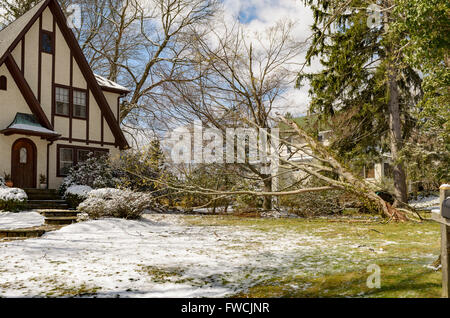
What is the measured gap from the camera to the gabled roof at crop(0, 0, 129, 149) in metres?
17.8

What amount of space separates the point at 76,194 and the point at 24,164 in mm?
3965

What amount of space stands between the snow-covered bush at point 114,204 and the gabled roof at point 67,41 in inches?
322

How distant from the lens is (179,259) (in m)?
6.08

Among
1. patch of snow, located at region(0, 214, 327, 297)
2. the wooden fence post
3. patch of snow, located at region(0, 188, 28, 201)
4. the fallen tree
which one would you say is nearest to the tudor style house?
patch of snow, located at region(0, 188, 28, 201)

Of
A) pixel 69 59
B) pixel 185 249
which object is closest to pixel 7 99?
pixel 69 59

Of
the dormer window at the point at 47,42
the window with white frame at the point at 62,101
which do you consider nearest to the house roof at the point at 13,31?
the dormer window at the point at 47,42

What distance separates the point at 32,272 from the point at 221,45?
12658 millimetres

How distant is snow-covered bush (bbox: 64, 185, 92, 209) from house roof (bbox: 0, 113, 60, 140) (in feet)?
9.43

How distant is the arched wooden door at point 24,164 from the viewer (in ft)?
58.2

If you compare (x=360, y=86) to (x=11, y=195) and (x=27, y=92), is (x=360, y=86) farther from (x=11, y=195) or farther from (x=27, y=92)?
(x=27, y=92)

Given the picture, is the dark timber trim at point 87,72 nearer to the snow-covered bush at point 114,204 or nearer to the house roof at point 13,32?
the house roof at point 13,32

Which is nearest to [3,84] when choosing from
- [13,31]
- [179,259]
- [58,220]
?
[13,31]

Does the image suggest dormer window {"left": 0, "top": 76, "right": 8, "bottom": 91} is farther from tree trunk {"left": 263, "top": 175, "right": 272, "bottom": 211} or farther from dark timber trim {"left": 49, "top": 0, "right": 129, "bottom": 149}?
tree trunk {"left": 263, "top": 175, "right": 272, "bottom": 211}
